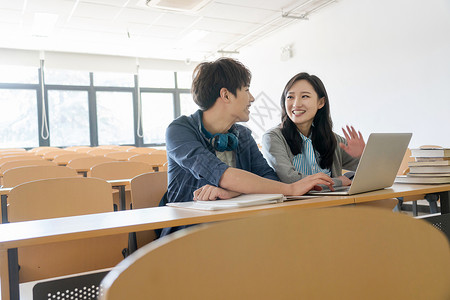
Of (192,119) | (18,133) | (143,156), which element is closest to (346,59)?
(143,156)

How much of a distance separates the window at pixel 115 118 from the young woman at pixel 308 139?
8475mm

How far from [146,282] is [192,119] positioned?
4.59 feet

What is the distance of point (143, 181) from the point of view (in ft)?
6.19

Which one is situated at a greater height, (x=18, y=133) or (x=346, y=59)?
(x=346, y=59)

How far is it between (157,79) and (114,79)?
1.15 metres

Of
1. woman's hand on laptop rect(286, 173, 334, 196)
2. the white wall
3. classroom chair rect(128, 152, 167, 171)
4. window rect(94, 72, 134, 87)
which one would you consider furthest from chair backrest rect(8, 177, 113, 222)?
window rect(94, 72, 134, 87)

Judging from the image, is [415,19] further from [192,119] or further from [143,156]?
[192,119]

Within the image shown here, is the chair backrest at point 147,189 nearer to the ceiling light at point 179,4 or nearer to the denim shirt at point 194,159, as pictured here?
the denim shirt at point 194,159

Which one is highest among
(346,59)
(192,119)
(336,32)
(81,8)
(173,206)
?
(81,8)

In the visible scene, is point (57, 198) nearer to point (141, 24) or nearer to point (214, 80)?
point (214, 80)

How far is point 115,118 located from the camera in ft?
33.3

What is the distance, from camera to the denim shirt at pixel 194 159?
5.01 feet

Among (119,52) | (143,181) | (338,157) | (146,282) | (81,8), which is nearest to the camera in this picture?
(146,282)

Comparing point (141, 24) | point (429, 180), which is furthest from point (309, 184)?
point (141, 24)
